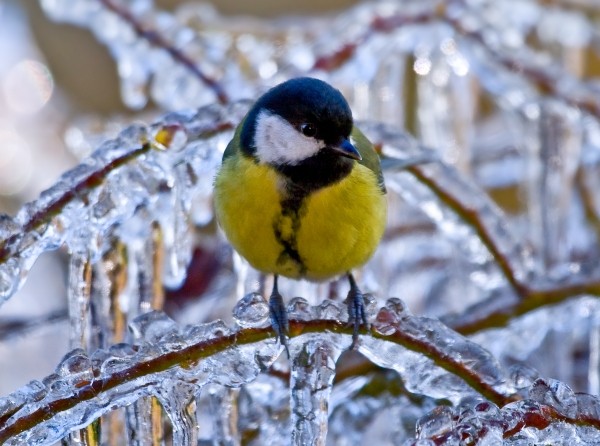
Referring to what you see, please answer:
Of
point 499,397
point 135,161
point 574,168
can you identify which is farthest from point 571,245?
point 135,161

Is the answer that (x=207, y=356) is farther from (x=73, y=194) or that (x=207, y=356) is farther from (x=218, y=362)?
(x=73, y=194)

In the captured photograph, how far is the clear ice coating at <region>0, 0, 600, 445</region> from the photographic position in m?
0.99

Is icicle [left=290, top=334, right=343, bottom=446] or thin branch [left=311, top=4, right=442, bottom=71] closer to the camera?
icicle [left=290, top=334, right=343, bottom=446]

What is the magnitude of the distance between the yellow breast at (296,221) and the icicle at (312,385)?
28 centimetres

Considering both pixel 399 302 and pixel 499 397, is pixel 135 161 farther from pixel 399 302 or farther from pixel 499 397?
pixel 499 397

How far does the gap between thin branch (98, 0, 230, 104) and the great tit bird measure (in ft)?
1.14

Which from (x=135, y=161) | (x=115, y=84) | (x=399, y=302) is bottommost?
(x=399, y=302)

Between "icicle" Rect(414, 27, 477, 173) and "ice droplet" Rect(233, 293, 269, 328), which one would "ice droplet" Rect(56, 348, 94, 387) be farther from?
"icicle" Rect(414, 27, 477, 173)

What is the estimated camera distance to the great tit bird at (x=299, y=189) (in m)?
1.32

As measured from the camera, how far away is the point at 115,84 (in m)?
4.16

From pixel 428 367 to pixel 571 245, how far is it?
98 centimetres

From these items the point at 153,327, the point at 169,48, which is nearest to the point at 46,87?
the point at 169,48

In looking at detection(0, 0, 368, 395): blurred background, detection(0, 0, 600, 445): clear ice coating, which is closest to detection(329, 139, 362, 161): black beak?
detection(0, 0, 600, 445): clear ice coating

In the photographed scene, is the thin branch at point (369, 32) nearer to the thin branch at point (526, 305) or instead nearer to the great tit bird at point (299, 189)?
the great tit bird at point (299, 189)
